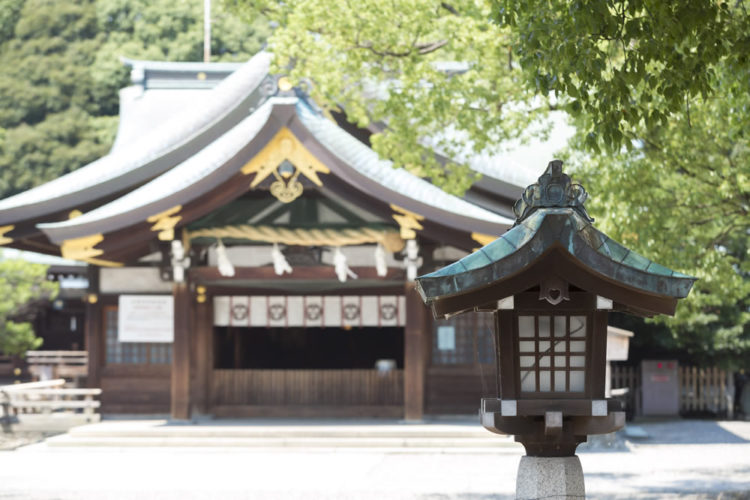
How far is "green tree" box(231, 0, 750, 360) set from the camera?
8336 millimetres

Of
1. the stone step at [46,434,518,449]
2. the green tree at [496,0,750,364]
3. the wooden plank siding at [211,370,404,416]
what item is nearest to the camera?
the green tree at [496,0,750,364]

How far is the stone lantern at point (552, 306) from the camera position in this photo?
7.68m

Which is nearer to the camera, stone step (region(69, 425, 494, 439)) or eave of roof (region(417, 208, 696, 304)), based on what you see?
eave of roof (region(417, 208, 696, 304))

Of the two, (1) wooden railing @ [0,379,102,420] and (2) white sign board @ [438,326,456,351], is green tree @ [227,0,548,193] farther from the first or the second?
(1) wooden railing @ [0,379,102,420]

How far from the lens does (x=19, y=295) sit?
96.9 feet

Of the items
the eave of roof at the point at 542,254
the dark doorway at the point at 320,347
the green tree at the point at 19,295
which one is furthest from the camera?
the green tree at the point at 19,295

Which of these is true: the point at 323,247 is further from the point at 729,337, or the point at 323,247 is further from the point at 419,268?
the point at 729,337

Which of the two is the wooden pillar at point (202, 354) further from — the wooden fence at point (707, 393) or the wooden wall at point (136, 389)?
the wooden fence at point (707, 393)

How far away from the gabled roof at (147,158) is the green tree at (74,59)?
2315 centimetres

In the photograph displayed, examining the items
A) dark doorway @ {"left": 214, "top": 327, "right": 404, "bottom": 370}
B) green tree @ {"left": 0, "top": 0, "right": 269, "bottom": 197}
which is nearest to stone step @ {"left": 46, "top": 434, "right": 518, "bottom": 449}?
dark doorway @ {"left": 214, "top": 327, "right": 404, "bottom": 370}

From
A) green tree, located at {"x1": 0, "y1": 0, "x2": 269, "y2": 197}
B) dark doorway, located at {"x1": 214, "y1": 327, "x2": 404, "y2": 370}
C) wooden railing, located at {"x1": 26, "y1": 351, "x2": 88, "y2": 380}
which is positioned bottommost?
wooden railing, located at {"x1": 26, "y1": 351, "x2": 88, "y2": 380}

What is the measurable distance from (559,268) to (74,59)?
42.7 metres

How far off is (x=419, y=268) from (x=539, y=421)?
11.5 meters

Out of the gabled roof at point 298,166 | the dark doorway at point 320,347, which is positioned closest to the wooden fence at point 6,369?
the dark doorway at point 320,347
